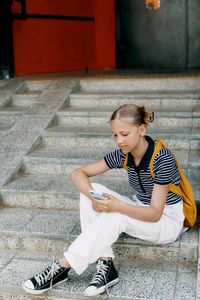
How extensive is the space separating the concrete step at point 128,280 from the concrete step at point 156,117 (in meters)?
2.37

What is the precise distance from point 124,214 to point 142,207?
0.13m

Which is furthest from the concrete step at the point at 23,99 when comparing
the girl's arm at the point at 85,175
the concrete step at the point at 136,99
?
the girl's arm at the point at 85,175

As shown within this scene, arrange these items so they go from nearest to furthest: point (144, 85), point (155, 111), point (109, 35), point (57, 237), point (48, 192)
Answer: point (57, 237), point (48, 192), point (155, 111), point (144, 85), point (109, 35)

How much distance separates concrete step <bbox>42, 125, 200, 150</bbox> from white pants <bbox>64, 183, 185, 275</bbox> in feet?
5.78

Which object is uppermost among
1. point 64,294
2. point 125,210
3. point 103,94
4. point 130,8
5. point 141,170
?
point 130,8

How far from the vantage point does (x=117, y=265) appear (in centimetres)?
289

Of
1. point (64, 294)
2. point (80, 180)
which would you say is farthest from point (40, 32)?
point (64, 294)

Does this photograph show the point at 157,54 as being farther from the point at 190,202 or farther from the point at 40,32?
the point at 190,202

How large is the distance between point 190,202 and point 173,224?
0.71 feet

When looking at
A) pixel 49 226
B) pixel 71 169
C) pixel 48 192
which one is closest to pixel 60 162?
pixel 71 169

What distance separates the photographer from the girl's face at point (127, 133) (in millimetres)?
2479

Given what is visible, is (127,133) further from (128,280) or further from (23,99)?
(23,99)

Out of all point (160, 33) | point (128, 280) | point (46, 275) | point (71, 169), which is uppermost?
point (160, 33)

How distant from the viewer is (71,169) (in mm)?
4148
